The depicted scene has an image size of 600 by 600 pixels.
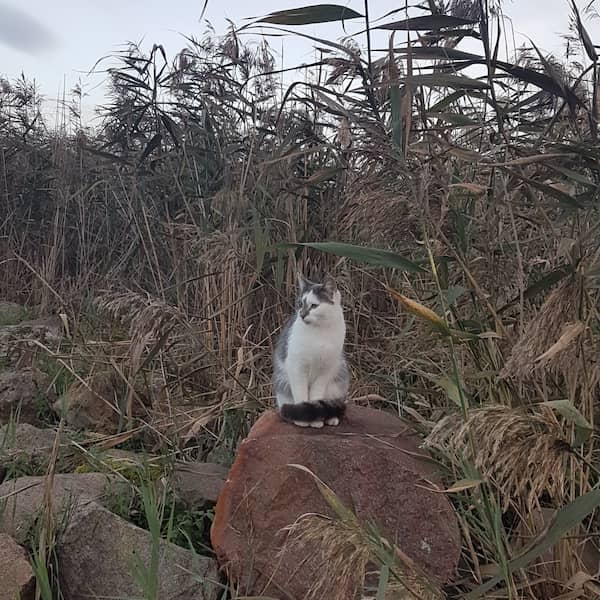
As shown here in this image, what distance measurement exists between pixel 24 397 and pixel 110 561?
171 centimetres

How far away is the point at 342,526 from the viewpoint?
133 cm

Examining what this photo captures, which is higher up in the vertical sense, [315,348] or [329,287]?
[329,287]

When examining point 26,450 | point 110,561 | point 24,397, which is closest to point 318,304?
point 110,561

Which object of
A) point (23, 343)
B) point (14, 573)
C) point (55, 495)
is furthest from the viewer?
point (23, 343)

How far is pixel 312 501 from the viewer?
219cm

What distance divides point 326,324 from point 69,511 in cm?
102

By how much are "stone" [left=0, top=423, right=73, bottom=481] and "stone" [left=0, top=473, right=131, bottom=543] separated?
0.62ft

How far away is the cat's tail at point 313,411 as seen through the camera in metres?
2.43

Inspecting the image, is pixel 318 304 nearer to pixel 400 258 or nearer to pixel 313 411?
pixel 313 411

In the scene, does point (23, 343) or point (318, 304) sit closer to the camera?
point (318, 304)

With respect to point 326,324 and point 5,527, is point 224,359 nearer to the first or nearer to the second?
point 326,324

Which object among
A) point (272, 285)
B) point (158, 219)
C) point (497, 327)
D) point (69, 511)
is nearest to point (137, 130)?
point (158, 219)

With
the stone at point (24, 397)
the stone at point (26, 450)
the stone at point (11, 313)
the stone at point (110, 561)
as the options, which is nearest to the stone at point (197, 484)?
the stone at point (110, 561)

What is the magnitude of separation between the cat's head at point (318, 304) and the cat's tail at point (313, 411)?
0.93ft
